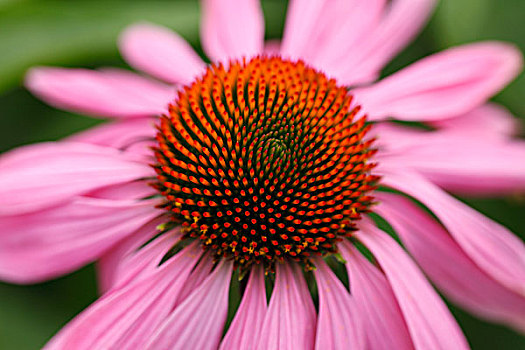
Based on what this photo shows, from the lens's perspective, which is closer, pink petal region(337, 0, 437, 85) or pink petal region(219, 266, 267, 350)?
pink petal region(219, 266, 267, 350)

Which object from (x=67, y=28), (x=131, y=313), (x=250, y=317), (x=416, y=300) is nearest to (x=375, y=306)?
(x=416, y=300)

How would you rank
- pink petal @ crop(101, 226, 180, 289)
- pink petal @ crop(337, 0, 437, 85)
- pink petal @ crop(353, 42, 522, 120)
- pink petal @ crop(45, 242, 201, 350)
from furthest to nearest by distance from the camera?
1. pink petal @ crop(337, 0, 437, 85)
2. pink petal @ crop(353, 42, 522, 120)
3. pink petal @ crop(101, 226, 180, 289)
4. pink petal @ crop(45, 242, 201, 350)

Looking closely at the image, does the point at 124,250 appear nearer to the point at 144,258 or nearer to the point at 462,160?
the point at 144,258

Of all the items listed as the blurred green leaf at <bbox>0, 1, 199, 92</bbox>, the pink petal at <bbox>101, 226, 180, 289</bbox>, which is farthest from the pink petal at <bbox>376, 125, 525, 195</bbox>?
the blurred green leaf at <bbox>0, 1, 199, 92</bbox>

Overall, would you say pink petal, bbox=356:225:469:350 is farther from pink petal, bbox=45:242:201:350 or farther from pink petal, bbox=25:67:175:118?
pink petal, bbox=25:67:175:118

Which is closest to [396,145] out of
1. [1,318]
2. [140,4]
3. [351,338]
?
[351,338]

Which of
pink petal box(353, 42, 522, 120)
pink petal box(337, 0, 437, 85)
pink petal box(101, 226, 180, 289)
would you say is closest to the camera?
pink petal box(101, 226, 180, 289)

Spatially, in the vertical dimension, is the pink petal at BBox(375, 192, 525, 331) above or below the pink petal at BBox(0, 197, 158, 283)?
below
